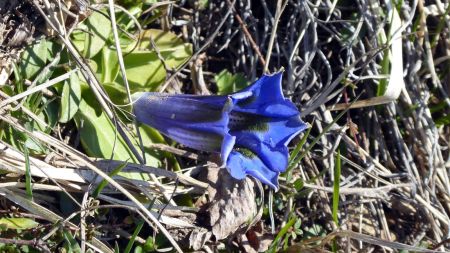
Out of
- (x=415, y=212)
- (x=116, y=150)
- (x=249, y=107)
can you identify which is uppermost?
(x=249, y=107)

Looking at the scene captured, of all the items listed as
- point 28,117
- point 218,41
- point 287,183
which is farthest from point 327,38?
point 28,117

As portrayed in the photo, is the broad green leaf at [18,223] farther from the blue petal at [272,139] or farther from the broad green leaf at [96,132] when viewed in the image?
the blue petal at [272,139]

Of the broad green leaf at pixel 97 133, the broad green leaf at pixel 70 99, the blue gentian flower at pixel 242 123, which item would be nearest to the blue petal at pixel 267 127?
the blue gentian flower at pixel 242 123

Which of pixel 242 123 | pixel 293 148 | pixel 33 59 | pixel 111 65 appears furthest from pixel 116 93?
pixel 293 148

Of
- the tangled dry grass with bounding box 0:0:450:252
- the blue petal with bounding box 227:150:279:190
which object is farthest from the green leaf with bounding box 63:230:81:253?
the blue petal with bounding box 227:150:279:190

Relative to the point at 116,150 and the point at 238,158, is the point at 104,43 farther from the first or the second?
the point at 238,158

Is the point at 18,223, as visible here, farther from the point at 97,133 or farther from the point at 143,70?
the point at 143,70

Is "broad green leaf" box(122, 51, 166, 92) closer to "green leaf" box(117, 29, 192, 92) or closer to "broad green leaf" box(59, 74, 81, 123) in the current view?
"green leaf" box(117, 29, 192, 92)
